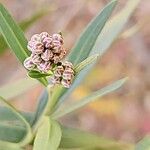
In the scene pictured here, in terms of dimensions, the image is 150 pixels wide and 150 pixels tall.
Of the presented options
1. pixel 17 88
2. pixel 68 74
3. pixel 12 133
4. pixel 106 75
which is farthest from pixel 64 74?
pixel 106 75

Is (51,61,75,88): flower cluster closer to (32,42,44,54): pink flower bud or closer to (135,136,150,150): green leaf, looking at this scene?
(32,42,44,54): pink flower bud

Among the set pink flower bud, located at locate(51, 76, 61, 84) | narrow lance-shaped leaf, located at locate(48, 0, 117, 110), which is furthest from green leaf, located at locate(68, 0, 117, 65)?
pink flower bud, located at locate(51, 76, 61, 84)

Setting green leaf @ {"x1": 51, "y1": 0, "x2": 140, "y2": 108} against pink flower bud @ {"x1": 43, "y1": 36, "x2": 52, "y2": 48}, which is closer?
pink flower bud @ {"x1": 43, "y1": 36, "x2": 52, "y2": 48}

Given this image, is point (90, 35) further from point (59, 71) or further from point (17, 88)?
point (17, 88)

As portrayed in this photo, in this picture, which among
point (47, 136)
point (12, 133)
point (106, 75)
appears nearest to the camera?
point (47, 136)

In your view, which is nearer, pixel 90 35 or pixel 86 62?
pixel 86 62

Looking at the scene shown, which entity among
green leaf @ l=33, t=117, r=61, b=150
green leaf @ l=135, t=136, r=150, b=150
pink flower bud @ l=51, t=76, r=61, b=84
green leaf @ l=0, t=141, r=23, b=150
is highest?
pink flower bud @ l=51, t=76, r=61, b=84
